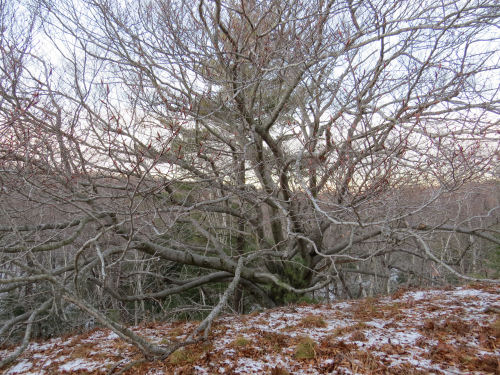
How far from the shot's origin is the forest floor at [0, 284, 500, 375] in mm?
2406

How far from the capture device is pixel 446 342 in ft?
8.72

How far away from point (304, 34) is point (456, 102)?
2.30m

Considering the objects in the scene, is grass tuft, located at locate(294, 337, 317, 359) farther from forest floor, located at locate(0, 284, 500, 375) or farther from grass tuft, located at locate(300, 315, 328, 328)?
grass tuft, located at locate(300, 315, 328, 328)

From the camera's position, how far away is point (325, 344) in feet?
9.18

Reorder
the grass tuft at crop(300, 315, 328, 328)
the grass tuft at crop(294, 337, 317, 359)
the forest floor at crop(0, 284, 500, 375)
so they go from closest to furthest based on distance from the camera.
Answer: the forest floor at crop(0, 284, 500, 375)
the grass tuft at crop(294, 337, 317, 359)
the grass tuft at crop(300, 315, 328, 328)

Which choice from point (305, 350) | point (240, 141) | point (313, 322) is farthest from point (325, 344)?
point (240, 141)

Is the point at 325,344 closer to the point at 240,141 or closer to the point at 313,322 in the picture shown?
the point at 313,322

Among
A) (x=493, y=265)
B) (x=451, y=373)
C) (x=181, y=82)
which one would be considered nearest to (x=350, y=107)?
(x=181, y=82)

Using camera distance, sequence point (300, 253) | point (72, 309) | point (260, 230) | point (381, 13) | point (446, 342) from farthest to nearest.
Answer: point (72, 309), point (260, 230), point (300, 253), point (381, 13), point (446, 342)

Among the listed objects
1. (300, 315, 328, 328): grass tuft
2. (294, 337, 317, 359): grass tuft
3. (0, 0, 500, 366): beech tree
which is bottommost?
(300, 315, 328, 328): grass tuft

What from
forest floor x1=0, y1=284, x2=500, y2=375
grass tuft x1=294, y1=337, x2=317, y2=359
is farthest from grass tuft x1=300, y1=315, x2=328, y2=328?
grass tuft x1=294, y1=337, x2=317, y2=359

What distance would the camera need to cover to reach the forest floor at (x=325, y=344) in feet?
7.89

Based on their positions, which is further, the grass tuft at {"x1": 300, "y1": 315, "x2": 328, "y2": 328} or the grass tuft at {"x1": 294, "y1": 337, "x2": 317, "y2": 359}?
the grass tuft at {"x1": 300, "y1": 315, "x2": 328, "y2": 328}

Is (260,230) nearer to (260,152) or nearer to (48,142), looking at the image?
(260,152)
